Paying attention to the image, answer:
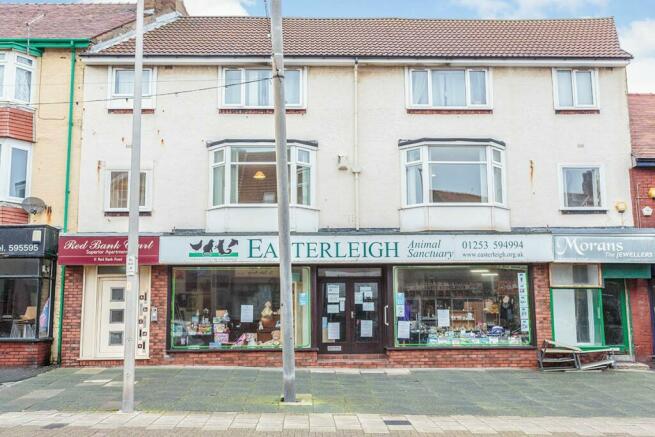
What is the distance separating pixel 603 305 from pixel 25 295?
14.3 m

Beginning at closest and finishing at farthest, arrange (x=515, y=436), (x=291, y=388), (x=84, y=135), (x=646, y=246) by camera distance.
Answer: (x=515, y=436) → (x=291, y=388) → (x=646, y=246) → (x=84, y=135)

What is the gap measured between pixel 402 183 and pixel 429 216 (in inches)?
45.2

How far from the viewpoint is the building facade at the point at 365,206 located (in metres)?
14.7

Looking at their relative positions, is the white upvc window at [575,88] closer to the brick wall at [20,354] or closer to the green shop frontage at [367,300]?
the green shop frontage at [367,300]

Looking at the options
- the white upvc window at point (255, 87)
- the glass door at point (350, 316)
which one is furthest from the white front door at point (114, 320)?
the white upvc window at point (255, 87)

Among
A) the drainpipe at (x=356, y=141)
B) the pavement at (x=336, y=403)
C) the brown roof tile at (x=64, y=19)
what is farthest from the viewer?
the brown roof tile at (x=64, y=19)

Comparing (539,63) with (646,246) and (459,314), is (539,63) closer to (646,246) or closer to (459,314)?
(646,246)

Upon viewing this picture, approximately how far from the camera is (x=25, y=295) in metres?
14.7

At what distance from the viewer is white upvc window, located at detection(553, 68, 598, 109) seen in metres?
15.9

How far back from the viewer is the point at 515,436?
8.77 meters

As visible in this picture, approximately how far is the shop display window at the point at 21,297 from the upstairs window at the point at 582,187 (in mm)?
13195

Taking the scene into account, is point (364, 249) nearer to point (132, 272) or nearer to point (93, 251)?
point (132, 272)

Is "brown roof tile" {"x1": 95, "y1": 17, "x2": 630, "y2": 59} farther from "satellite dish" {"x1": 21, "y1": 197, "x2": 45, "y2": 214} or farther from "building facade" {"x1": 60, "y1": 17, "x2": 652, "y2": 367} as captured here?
"satellite dish" {"x1": 21, "y1": 197, "x2": 45, "y2": 214}

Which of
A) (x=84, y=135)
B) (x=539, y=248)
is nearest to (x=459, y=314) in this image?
(x=539, y=248)
